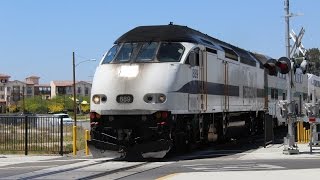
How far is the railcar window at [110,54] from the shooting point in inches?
746

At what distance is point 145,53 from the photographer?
18703 millimetres

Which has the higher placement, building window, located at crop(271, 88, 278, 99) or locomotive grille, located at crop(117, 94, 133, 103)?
building window, located at crop(271, 88, 278, 99)

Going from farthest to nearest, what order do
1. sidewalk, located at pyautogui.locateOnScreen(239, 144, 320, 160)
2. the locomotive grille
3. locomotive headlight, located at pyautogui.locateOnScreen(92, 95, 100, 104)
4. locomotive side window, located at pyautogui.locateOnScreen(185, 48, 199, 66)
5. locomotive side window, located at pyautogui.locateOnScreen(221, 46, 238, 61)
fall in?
locomotive side window, located at pyautogui.locateOnScreen(221, 46, 238, 61) → sidewalk, located at pyautogui.locateOnScreen(239, 144, 320, 160) → locomotive side window, located at pyautogui.locateOnScreen(185, 48, 199, 66) → locomotive headlight, located at pyautogui.locateOnScreen(92, 95, 100, 104) → the locomotive grille

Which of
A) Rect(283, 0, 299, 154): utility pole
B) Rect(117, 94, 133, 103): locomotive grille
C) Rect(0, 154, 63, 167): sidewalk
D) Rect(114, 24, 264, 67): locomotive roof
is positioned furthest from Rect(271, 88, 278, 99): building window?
Rect(117, 94, 133, 103): locomotive grille

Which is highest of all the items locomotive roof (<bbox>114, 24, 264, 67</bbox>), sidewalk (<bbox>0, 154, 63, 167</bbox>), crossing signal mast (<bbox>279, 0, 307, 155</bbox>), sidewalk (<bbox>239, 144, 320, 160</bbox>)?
locomotive roof (<bbox>114, 24, 264, 67</bbox>)

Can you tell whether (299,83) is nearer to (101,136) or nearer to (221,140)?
(221,140)

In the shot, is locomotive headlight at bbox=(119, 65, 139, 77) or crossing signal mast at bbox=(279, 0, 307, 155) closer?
locomotive headlight at bbox=(119, 65, 139, 77)

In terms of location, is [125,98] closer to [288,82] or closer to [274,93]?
[288,82]

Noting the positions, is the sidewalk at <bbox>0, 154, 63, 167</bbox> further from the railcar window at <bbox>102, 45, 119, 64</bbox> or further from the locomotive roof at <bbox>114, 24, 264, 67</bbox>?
the locomotive roof at <bbox>114, 24, 264, 67</bbox>

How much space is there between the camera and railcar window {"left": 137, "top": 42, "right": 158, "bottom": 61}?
18.5 metres

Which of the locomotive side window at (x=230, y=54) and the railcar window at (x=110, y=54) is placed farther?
the locomotive side window at (x=230, y=54)

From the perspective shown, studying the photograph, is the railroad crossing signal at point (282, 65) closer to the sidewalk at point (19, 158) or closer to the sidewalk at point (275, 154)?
the sidewalk at point (275, 154)

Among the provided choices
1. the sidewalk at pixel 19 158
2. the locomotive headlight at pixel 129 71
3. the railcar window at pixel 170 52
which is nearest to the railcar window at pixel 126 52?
the locomotive headlight at pixel 129 71

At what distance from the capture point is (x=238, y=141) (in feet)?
87.9
